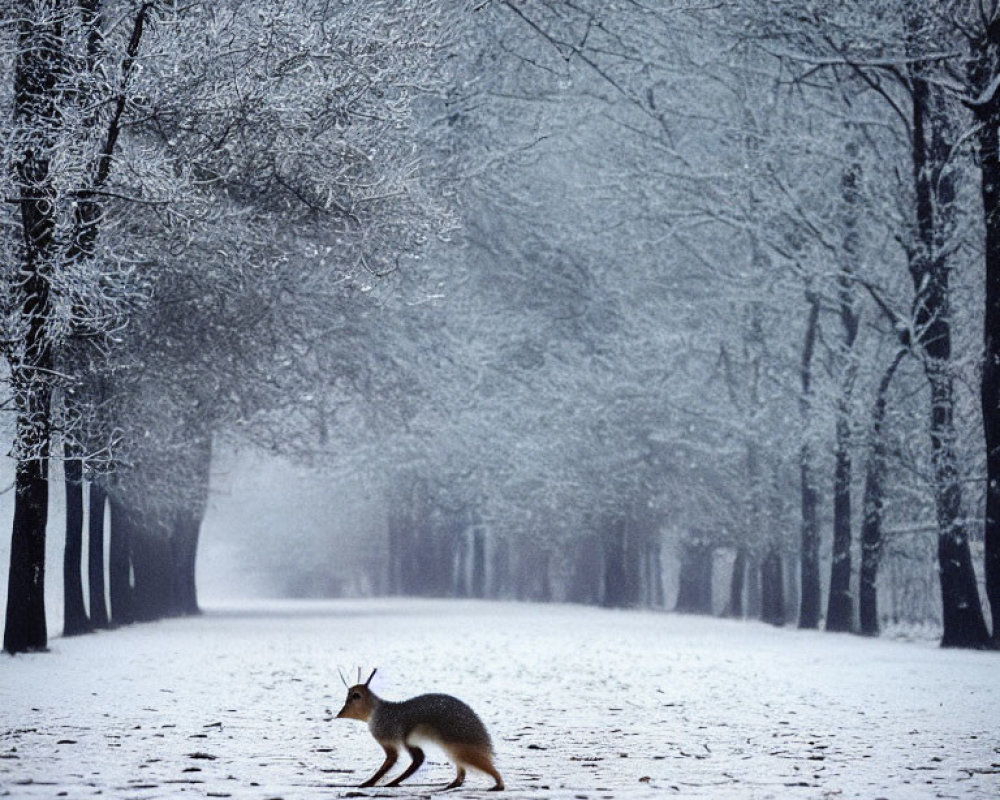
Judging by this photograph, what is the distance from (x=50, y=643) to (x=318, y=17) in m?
10.5

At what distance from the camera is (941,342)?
24.9 m

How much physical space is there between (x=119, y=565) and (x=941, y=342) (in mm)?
17243

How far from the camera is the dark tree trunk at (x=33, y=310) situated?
17562 millimetres

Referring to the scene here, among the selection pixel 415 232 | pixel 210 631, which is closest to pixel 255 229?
pixel 415 232

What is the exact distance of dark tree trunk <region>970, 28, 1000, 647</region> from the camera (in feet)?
70.6

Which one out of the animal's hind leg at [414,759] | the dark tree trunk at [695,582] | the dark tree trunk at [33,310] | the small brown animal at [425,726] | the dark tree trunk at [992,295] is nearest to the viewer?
the small brown animal at [425,726]

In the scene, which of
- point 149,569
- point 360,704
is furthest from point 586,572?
point 360,704

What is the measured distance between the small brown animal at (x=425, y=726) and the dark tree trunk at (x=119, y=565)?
23304mm

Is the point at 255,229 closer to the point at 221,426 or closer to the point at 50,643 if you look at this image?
the point at 50,643

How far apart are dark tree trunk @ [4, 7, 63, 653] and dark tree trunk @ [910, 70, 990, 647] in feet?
43.5

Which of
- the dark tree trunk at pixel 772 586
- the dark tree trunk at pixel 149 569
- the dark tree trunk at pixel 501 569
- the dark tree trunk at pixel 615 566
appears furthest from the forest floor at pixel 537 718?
the dark tree trunk at pixel 501 569

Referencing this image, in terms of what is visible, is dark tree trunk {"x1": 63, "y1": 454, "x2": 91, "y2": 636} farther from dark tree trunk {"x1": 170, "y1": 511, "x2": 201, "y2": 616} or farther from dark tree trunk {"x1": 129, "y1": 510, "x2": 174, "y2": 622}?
dark tree trunk {"x1": 170, "y1": 511, "x2": 201, "y2": 616}

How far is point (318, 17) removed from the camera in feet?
65.4

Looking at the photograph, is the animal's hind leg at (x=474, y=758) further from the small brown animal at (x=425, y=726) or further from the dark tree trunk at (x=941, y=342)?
the dark tree trunk at (x=941, y=342)
